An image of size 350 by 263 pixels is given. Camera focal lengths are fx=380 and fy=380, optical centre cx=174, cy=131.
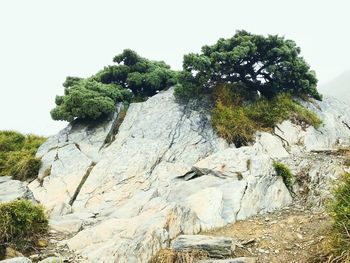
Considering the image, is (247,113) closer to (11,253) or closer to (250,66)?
(250,66)

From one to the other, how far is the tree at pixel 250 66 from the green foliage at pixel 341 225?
10396 mm

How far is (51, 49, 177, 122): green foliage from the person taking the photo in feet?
60.9

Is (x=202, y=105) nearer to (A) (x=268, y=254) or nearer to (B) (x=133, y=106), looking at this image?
(B) (x=133, y=106)

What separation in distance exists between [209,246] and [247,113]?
1011 centimetres

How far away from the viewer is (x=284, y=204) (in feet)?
40.6

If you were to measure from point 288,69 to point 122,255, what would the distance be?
13.3m

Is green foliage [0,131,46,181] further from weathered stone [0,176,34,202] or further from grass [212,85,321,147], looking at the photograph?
grass [212,85,321,147]

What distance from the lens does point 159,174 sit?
50.8ft

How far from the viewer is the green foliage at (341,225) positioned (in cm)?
775

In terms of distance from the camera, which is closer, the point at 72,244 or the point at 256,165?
the point at 72,244

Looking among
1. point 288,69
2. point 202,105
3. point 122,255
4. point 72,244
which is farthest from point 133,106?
point 122,255

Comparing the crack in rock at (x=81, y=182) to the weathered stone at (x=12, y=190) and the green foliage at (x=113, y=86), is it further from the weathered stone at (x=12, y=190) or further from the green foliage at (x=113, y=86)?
the green foliage at (x=113, y=86)

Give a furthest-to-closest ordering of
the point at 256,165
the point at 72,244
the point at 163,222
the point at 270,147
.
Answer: the point at 270,147
the point at 256,165
the point at 72,244
the point at 163,222

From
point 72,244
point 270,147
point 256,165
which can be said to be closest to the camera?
point 72,244
